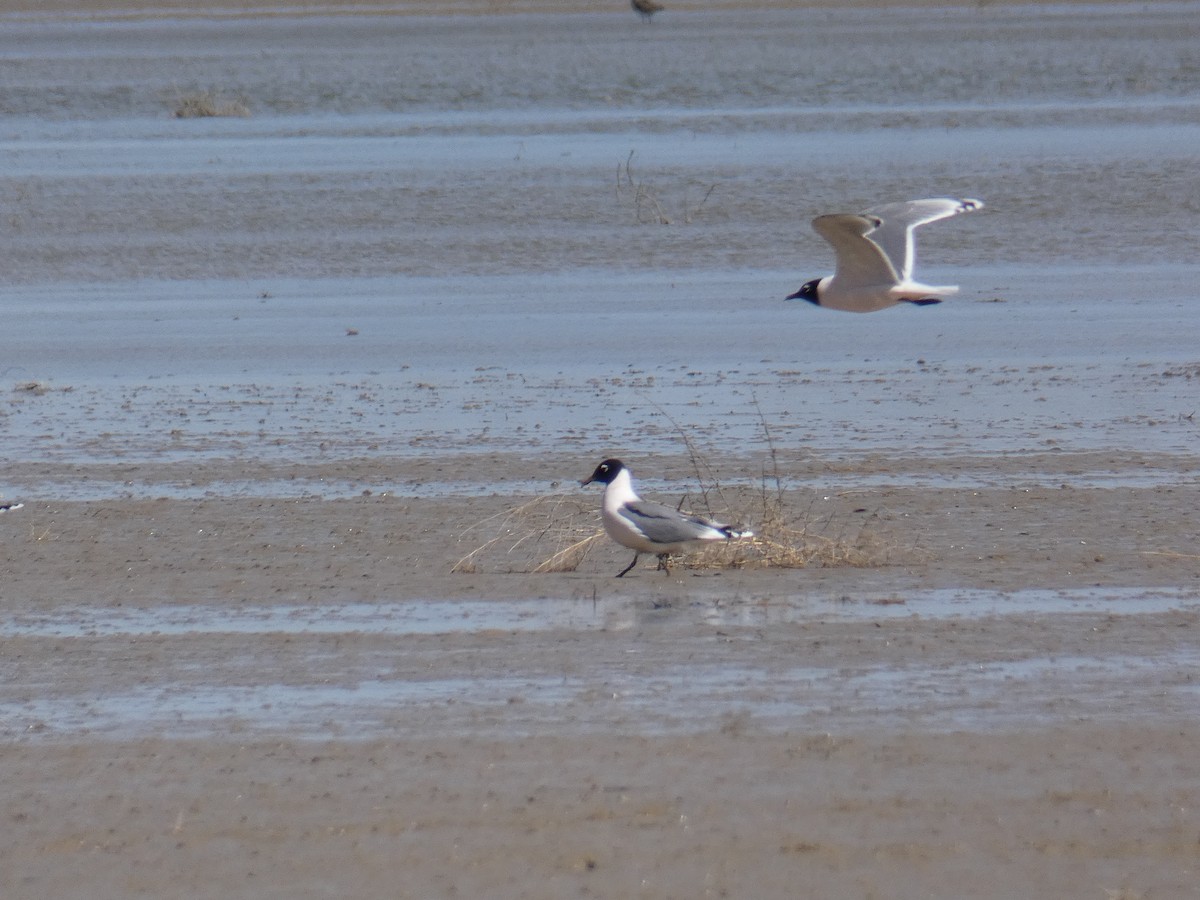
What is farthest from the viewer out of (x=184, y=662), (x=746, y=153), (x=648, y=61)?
(x=648, y=61)

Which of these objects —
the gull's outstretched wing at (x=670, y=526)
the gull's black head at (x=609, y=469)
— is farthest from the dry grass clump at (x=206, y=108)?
the gull's outstretched wing at (x=670, y=526)

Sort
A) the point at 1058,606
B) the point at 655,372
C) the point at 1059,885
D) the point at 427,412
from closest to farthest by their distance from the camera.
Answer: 1. the point at 1059,885
2. the point at 1058,606
3. the point at 427,412
4. the point at 655,372

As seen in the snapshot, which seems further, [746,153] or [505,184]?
[746,153]

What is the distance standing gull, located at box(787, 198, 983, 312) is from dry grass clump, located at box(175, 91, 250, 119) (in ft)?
70.3

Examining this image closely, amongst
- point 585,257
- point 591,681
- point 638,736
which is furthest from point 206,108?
point 638,736

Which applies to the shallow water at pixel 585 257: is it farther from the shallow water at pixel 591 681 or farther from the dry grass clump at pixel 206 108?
the shallow water at pixel 591 681

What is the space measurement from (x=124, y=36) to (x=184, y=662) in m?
41.1

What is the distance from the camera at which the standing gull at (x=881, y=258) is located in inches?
371

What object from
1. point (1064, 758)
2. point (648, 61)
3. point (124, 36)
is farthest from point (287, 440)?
point (124, 36)

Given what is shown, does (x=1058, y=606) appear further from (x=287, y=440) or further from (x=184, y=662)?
(x=287, y=440)

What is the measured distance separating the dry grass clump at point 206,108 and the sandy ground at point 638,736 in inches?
873

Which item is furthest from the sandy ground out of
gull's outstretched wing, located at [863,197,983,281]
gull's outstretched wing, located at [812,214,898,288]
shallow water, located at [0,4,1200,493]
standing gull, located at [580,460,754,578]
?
shallow water, located at [0,4,1200,493]

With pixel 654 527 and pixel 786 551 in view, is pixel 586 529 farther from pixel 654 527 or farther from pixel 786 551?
pixel 786 551

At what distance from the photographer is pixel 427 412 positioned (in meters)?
11.8
